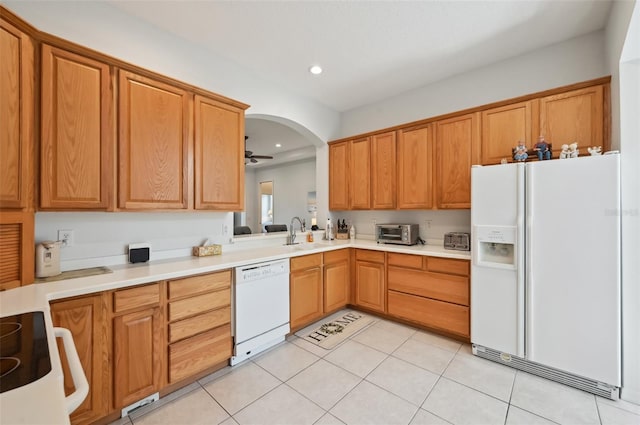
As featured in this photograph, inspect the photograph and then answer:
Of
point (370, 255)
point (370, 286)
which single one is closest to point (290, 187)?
point (370, 255)

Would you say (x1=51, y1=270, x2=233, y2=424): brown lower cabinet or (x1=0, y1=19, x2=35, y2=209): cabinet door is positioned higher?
(x1=0, y1=19, x2=35, y2=209): cabinet door

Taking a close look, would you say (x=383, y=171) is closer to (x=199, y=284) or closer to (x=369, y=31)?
(x=369, y=31)

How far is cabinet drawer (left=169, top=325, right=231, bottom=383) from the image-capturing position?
1.94 metres

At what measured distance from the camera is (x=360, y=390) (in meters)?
2.03

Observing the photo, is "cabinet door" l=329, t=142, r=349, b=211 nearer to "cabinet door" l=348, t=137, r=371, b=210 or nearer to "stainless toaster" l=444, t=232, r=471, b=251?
"cabinet door" l=348, t=137, r=371, b=210

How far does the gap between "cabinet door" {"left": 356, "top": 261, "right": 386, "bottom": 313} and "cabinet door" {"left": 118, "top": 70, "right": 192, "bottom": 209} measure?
2.20 meters

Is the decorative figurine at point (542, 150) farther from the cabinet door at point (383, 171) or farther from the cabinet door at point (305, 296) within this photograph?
the cabinet door at point (305, 296)

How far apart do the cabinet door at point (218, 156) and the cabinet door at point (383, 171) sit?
176cm

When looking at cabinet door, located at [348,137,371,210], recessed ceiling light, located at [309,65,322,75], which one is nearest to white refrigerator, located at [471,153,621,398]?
cabinet door, located at [348,137,371,210]

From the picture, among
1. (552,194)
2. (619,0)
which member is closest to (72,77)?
(552,194)

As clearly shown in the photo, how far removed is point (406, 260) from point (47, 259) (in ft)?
9.97

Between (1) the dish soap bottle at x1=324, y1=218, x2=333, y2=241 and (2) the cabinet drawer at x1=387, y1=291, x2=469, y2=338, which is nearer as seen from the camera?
(2) the cabinet drawer at x1=387, y1=291, x2=469, y2=338

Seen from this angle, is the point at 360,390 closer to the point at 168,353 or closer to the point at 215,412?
the point at 215,412

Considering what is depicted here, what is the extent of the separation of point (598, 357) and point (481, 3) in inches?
110
